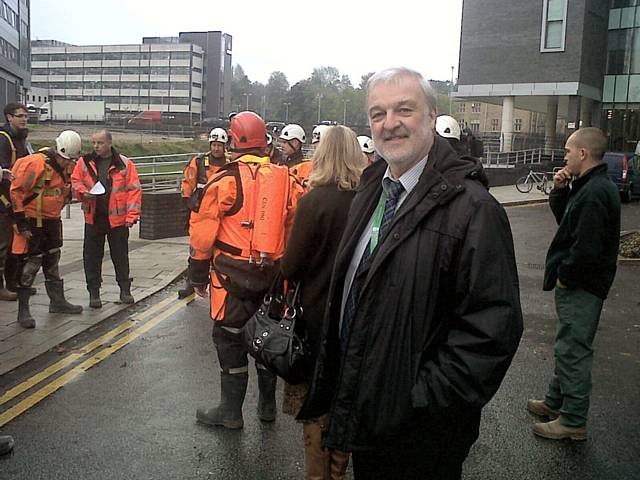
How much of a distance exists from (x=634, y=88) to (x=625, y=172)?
20.2 m

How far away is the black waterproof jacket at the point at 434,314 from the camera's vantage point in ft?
7.16

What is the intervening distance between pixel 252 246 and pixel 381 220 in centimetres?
202

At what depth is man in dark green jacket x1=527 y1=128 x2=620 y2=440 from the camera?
4.28 m

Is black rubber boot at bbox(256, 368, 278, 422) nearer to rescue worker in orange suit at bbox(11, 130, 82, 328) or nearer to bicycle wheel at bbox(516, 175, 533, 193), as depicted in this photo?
rescue worker in orange suit at bbox(11, 130, 82, 328)

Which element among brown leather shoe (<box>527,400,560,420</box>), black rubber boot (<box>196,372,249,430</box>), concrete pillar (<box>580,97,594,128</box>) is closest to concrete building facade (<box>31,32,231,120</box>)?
concrete pillar (<box>580,97,594,128</box>)

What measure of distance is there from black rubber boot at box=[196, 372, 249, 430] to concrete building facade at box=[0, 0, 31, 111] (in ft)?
165

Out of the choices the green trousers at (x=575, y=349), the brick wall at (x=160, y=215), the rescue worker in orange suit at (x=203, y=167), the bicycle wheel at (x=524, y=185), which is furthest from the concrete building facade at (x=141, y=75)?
the green trousers at (x=575, y=349)

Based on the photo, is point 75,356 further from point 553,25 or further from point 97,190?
point 553,25

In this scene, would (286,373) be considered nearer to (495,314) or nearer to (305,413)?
(305,413)

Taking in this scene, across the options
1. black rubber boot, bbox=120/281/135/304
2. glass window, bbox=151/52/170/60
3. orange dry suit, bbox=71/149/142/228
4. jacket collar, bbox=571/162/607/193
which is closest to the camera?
jacket collar, bbox=571/162/607/193

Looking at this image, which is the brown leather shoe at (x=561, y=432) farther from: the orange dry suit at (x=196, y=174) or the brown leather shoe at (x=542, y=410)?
the orange dry suit at (x=196, y=174)

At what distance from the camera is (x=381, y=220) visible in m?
2.57

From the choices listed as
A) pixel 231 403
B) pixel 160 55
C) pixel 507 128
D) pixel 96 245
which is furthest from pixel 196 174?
pixel 160 55

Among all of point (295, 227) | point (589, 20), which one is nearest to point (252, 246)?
point (295, 227)
